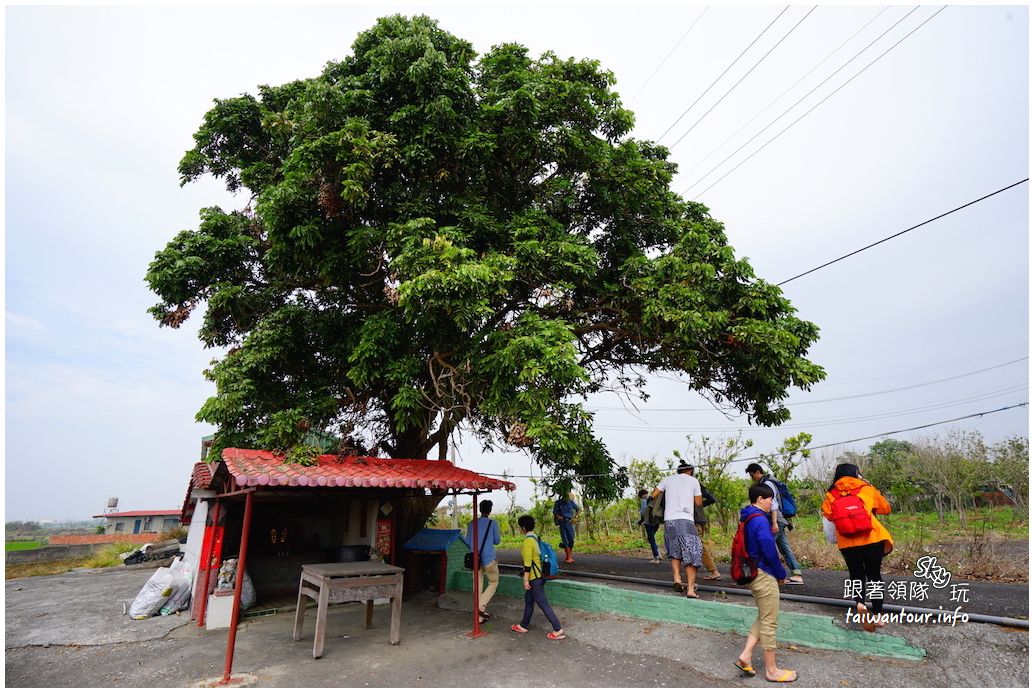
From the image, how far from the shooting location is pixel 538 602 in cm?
701

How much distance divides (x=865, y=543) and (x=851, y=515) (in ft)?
1.09

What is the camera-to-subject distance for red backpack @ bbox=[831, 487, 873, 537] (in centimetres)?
540

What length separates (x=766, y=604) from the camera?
16.7 ft

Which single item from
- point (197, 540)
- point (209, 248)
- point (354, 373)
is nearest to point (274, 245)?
point (209, 248)

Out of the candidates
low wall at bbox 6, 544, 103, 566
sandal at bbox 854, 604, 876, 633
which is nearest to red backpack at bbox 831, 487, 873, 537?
sandal at bbox 854, 604, 876, 633

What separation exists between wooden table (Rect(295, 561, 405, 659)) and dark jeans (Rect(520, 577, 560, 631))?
1.77 meters

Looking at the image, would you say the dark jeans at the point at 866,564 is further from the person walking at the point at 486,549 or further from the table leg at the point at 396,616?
the table leg at the point at 396,616

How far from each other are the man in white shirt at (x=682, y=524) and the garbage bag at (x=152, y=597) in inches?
346

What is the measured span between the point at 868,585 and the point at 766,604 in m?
1.31

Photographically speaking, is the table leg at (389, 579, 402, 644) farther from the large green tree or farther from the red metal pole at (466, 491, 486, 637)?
the large green tree

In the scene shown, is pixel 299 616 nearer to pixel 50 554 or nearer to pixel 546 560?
pixel 546 560

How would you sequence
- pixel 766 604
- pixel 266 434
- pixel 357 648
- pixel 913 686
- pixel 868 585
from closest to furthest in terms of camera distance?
pixel 913 686 → pixel 766 604 → pixel 868 585 → pixel 357 648 → pixel 266 434

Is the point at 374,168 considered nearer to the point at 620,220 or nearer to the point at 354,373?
the point at 354,373

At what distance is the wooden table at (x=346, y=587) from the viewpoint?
658 cm
